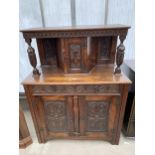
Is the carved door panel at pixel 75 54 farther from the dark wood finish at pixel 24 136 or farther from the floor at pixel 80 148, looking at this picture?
the floor at pixel 80 148

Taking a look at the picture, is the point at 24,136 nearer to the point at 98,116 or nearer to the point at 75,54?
the point at 98,116

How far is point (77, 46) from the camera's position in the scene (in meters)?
1.35

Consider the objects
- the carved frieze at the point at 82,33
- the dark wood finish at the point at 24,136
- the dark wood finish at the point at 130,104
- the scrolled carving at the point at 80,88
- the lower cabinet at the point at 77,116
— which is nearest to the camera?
the carved frieze at the point at 82,33

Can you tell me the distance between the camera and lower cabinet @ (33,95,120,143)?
4.77ft

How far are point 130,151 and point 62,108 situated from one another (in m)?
0.93

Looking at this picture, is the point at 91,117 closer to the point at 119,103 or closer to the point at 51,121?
the point at 119,103

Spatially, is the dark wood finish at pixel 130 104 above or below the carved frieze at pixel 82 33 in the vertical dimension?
below

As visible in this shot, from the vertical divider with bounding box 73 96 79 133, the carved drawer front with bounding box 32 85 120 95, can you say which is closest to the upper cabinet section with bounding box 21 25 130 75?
the carved drawer front with bounding box 32 85 120 95

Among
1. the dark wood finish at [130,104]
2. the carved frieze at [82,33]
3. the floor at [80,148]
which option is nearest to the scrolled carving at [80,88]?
the dark wood finish at [130,104]

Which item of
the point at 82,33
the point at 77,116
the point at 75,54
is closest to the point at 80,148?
the point at 77,116

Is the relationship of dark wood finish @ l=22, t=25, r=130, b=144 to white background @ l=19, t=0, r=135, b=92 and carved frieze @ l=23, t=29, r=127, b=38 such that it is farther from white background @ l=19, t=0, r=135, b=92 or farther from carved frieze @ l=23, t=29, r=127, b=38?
white background @ l=19, t=0, r=135, b=92

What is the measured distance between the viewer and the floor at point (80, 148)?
1.65 m

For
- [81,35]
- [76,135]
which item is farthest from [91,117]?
[81,35]
